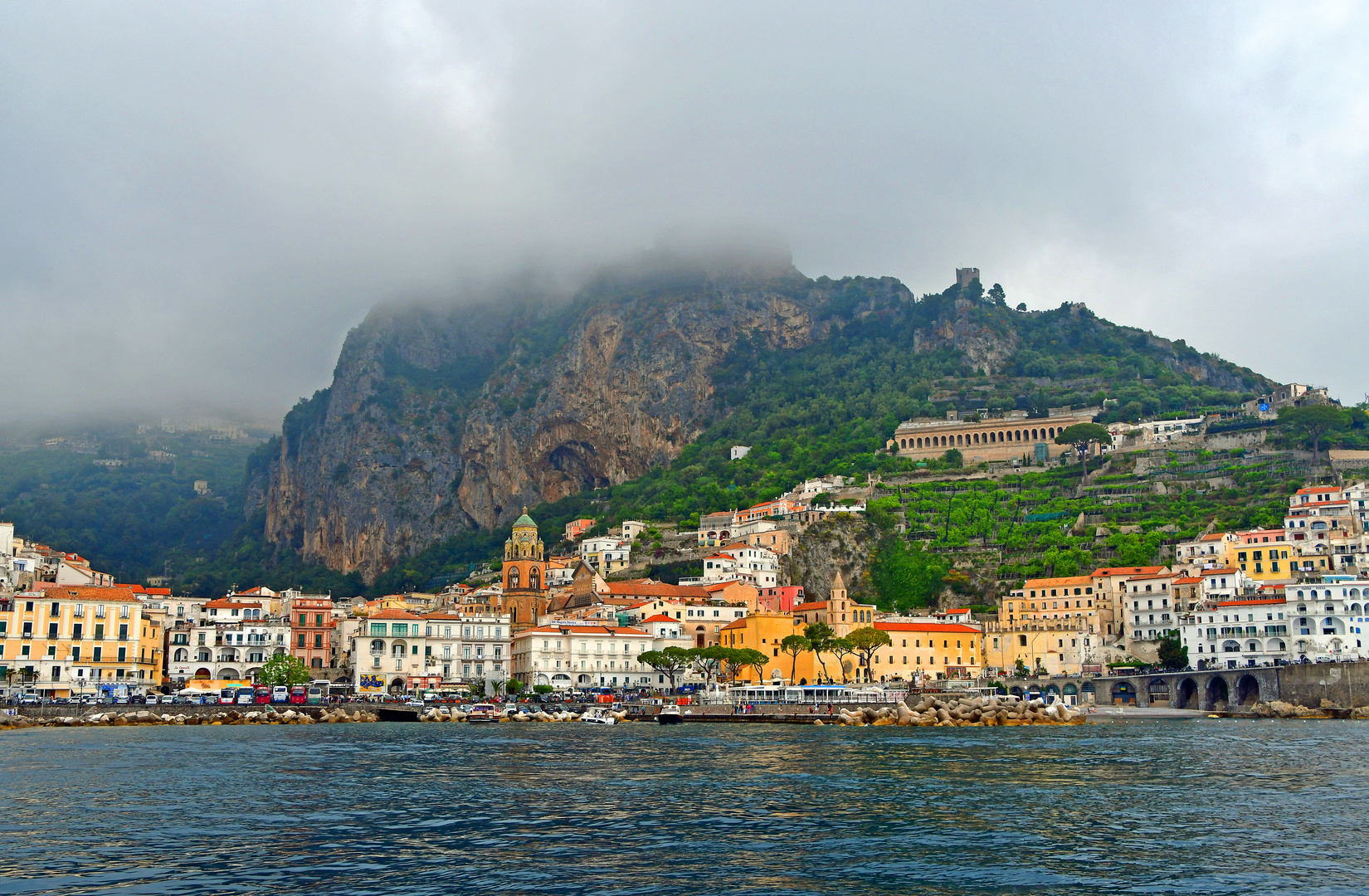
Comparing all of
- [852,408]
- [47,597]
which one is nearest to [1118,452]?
[852,408]

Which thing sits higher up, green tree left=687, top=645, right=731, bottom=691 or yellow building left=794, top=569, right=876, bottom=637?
yellow building left=794, top=569, right=876, bottom=637

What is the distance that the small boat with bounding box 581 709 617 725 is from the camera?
78.6m

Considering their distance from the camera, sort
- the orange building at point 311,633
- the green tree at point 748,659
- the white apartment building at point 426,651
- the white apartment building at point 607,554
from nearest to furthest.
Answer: the green tree at point 748,659 → the white apartment building at point 426,651 → the orange building at point 311,633 → the white apartment building at point 607,554

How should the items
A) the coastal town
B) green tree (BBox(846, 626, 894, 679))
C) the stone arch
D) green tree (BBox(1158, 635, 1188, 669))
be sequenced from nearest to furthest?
the coastal town
the stone arch
green tree (BBox(846, 626, 894, 679))
green tree (BBox(1158, 635, 1188, 669))

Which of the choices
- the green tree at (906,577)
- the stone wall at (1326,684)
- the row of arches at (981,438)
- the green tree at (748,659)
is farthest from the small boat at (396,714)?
the row of arches at (981,438)

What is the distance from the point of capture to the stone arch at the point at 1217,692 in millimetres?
90250

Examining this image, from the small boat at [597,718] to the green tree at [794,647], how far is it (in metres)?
19.7

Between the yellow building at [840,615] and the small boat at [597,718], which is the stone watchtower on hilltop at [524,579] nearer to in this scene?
the yellow building at [840,615]

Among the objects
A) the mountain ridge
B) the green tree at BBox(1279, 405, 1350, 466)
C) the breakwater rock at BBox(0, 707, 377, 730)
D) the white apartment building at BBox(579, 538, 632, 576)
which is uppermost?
the mountain ridge

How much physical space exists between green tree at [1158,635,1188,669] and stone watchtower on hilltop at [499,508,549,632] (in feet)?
173

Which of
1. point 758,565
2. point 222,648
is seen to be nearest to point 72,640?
point 222,648

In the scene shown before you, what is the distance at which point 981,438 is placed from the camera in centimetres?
14962

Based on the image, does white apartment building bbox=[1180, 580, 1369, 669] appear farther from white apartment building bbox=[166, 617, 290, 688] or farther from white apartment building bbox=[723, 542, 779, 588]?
white apartment building bbox=[166, 617, 290, 688]

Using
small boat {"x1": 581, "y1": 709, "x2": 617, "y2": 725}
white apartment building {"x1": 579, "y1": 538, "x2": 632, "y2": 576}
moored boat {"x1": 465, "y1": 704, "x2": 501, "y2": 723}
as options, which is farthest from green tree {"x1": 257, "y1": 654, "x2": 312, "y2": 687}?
white apartment building {"x1": 579, "y1": 538, "x2": 632, "y2": 576}
